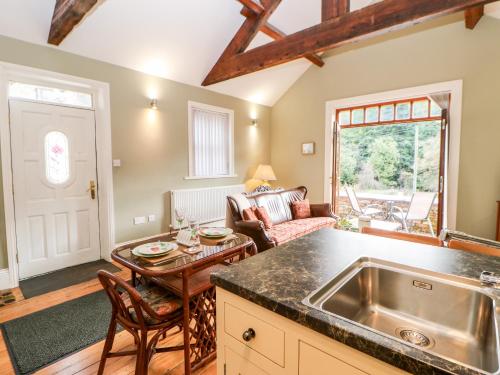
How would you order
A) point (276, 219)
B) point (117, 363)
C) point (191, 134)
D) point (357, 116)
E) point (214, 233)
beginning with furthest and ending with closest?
point (357, 116) < point (191, 134) < point (276, 219) < point (214, 233) < point (117, 363)

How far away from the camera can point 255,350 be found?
0.91 m

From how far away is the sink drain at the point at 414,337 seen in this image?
3.07ft

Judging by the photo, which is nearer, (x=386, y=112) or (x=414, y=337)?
(x=414, y=337)

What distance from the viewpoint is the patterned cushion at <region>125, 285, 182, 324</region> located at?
1.57 m

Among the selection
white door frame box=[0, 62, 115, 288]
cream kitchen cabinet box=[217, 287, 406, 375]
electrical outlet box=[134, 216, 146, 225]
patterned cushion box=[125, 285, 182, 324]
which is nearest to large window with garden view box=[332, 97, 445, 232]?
electrical outlet box=[134, 216, 146, 225]

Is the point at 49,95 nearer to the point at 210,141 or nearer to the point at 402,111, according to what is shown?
the point at 210,141

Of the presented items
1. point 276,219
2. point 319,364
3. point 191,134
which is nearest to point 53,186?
point 191,134

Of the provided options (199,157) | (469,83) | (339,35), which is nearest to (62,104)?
(199,157)

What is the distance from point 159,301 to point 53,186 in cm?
260

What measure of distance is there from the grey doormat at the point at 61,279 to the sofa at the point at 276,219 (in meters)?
1.67

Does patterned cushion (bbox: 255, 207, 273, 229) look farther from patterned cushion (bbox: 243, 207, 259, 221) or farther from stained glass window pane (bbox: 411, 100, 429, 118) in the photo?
stained glass window pane (bbox: 411, 100, 429, 118)

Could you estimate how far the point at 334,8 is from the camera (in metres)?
3.10

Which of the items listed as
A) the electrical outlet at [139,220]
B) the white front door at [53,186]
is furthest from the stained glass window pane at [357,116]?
the white front door at [53,186]

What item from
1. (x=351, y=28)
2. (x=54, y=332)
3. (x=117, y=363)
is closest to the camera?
(x=117, y=363)
